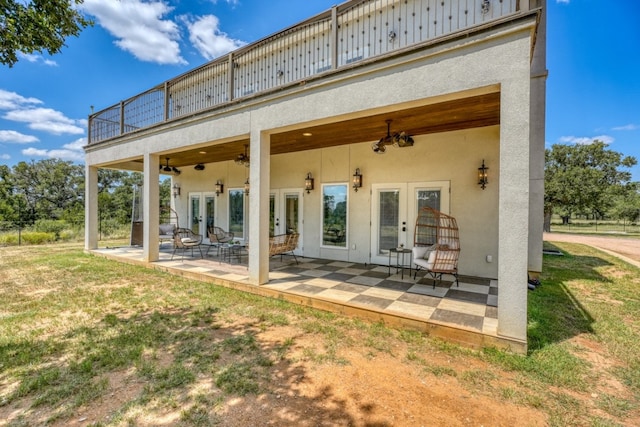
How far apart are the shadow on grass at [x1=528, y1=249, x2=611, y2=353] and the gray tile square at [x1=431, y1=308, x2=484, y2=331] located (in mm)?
557

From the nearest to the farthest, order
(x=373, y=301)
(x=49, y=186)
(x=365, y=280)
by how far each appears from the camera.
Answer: (x=373, y=301), (x=365, y=280), (x=49, y=186)

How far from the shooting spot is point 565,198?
24.6 metres

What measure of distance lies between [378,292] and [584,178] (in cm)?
3036

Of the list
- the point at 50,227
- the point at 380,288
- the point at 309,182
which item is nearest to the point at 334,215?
the point at 309,182

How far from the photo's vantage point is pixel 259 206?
5117mm

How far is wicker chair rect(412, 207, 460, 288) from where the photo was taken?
16.3 ft

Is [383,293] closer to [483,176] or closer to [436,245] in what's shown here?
[436,245]

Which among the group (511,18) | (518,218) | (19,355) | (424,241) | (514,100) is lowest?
(19,355)

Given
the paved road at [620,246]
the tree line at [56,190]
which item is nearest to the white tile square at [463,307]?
the paved road at [620,246]

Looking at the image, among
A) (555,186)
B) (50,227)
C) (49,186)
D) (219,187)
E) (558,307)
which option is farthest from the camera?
(49,186)

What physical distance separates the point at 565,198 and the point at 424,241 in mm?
26549

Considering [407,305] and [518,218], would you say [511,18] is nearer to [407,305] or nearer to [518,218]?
[518,218]

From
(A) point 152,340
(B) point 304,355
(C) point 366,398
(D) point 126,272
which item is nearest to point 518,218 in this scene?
(C) point 366,398

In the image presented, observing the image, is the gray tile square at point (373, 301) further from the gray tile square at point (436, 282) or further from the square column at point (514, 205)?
the square column at point (514, 205)
